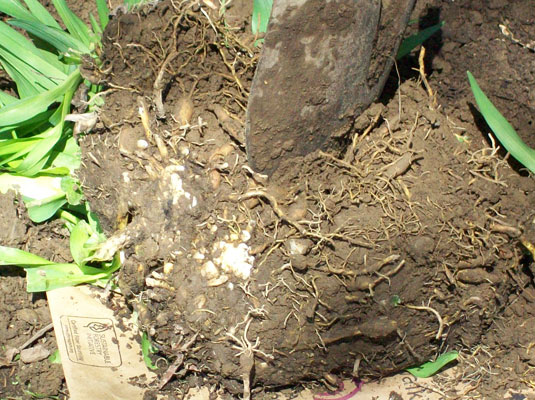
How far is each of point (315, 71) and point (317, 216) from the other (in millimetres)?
298

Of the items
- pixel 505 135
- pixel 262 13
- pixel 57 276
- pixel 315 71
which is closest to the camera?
pixel 315 71

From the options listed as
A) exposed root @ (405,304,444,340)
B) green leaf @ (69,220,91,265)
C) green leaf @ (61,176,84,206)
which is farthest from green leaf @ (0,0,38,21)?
exposed root @ (405,304,444,340)

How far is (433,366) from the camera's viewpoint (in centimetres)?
133

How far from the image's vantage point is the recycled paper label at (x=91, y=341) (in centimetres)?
148

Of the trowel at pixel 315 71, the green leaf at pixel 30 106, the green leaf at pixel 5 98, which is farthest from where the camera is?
the green leaf at pixel 5 98

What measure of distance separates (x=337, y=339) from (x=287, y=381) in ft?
0.60

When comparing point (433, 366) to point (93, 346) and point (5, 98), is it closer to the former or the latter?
point (93, 346)

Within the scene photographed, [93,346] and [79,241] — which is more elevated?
[79,241]

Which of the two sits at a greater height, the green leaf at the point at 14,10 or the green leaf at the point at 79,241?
the green leaf at the point at 14,10

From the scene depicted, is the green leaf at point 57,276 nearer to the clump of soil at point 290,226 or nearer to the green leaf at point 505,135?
the clump of soil at point 290,226

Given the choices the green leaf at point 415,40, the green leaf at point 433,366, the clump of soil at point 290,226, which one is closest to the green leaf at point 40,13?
the clump of soil at point 290,226

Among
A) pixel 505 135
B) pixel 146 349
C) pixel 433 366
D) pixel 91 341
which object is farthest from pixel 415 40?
pixel 91 341

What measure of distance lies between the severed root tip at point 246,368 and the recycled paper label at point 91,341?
393 millimetres

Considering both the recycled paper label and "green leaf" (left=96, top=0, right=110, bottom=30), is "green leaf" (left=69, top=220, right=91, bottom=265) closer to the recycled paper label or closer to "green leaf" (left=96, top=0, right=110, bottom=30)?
the recycled paper label
